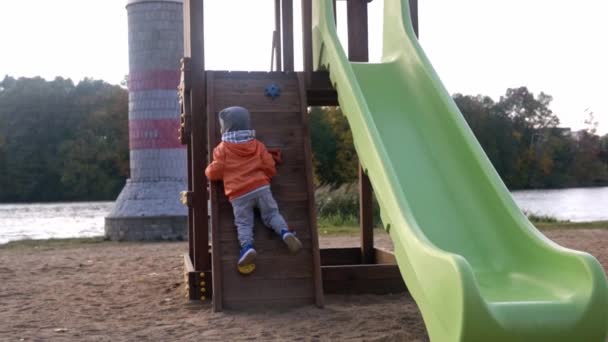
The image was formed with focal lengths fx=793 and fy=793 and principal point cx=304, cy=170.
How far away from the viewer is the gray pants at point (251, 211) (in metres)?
7.05

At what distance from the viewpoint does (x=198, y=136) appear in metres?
7.84

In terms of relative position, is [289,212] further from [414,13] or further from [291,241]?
[414,13]

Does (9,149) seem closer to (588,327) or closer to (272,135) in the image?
(272,135)

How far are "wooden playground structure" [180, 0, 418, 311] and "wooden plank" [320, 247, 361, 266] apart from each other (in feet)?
2.04

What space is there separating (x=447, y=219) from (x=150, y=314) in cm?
269

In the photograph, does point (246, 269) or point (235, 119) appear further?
point (235, 119)

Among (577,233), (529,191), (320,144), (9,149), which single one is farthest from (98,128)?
(577,233)

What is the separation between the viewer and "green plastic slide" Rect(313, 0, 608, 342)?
4469mm

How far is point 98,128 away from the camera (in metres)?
43.9

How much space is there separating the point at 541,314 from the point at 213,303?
10.2 feet

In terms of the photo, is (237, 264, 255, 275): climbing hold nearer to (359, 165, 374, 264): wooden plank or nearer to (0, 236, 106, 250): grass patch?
(359, 165, 374, 264): wooden plank

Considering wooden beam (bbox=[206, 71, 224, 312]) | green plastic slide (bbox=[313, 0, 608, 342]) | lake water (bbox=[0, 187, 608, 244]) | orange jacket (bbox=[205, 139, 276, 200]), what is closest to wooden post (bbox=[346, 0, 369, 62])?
green plastic slide (bbox=[313, 0, 608, 342])

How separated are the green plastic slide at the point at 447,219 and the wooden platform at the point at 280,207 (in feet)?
2.14

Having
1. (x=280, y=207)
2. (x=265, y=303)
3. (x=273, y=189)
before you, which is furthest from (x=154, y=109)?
(x=265, y=303)
